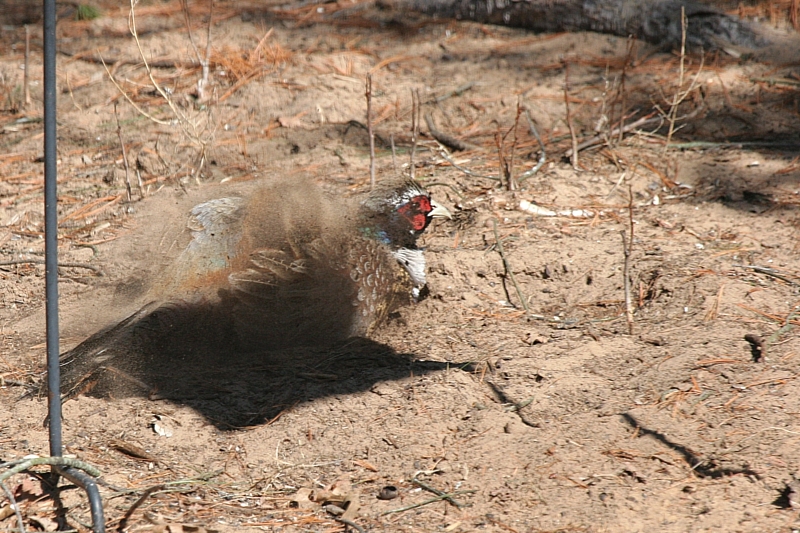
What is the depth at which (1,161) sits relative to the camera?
4.78 metres

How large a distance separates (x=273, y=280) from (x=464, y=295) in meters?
0.90

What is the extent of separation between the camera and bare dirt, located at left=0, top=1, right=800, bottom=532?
2406mm

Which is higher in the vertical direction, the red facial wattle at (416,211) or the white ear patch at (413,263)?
the red facial wattle at (416,211)

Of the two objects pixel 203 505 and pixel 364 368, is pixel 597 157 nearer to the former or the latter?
pixel 364 368

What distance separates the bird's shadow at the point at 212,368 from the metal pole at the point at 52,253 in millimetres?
648

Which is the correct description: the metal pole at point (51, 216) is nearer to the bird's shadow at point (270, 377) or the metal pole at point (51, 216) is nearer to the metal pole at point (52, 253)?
the metal pole at point (52, 253)

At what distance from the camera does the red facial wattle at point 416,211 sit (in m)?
3.67

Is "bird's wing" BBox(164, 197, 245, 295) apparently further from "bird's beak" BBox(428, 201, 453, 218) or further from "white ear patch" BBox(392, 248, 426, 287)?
"bird's beak" BBox(428, 201, 453, 218)

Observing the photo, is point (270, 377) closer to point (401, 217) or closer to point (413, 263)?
point (413, 263)

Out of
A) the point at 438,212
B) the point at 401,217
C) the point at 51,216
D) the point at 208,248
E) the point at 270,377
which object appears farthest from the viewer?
the point at 438,212

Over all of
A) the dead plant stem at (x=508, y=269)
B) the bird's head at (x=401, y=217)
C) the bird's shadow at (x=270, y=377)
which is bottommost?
the bird's shadow at (x=270, y=377)

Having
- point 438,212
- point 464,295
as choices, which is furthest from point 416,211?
point 464,295

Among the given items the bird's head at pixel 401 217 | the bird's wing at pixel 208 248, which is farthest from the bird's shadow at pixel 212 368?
the bird's head at pixel 401 217

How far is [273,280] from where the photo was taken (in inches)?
129
